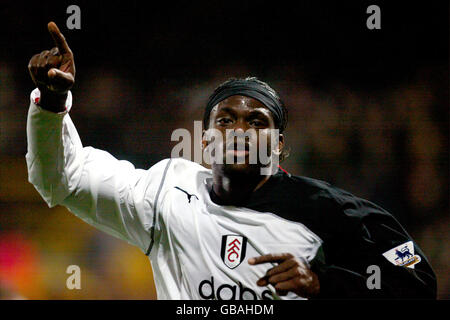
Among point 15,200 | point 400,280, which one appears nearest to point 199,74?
point 15,200

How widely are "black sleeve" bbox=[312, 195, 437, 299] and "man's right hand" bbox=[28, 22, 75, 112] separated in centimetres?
111

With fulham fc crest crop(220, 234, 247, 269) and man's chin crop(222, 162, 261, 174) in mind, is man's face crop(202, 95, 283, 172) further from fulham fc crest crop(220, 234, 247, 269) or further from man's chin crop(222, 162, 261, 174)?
fulham fc crest crop(220, 234, 247, 269)

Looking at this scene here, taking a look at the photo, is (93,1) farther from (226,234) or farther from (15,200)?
(226,234)

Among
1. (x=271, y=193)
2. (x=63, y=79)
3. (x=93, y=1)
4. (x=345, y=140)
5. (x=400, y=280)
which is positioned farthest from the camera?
(x=345, y=140)

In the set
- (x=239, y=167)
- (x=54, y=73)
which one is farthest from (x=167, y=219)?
(x=54, y=73)

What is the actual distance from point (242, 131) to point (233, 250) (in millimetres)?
480

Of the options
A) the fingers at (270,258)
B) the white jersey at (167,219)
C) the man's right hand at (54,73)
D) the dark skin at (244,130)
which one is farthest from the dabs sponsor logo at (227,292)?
the man's right hand at (54,73)

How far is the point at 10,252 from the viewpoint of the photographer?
281 centimetres

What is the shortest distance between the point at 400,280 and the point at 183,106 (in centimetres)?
141

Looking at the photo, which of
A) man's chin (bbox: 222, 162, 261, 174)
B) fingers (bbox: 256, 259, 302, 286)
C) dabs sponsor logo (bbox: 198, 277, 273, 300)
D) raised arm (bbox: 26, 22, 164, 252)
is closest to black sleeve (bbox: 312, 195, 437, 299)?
fingers (bbox: 256, 259, 302, 286)

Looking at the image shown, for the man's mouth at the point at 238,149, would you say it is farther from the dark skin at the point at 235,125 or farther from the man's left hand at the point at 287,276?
the man's left hand at the point at 287,276

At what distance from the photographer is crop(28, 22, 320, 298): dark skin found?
5.58 feet

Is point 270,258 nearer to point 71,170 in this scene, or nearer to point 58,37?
point 71,170

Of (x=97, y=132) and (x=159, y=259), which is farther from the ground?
(x=97, y=132)
